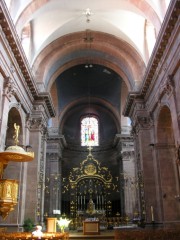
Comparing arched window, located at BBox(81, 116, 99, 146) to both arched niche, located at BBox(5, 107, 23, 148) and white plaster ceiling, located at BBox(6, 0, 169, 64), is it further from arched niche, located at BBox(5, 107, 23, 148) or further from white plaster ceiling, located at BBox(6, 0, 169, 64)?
arched niche, located at BBox(5, 107, 23, 148)

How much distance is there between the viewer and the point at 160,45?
40.3 ft

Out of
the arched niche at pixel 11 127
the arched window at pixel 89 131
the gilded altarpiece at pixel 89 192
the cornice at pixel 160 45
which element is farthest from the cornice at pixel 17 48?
the arched window at pixel 89 131

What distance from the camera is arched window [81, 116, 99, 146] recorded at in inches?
1119

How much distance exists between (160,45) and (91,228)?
986cm

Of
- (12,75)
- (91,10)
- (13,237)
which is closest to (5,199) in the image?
(13,237)

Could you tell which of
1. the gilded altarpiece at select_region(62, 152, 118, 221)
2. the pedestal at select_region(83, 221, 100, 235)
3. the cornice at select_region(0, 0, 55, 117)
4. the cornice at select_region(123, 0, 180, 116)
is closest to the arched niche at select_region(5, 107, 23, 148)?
the cornice at select_region(0, 0, 55, 117)

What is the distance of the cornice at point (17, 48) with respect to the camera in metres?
10.5

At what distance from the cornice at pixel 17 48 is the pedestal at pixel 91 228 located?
23.8 ft

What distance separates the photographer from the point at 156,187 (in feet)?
48.0

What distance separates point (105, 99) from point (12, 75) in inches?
622

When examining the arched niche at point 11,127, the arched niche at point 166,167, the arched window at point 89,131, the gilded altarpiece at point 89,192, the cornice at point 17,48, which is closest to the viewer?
the cornice at point 17,48

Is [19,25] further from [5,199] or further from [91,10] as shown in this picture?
[5,199]

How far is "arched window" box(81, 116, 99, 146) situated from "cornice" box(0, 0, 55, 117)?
463 inches

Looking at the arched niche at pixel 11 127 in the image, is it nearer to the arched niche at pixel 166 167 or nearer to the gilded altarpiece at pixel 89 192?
the arched niche at pixel 166 167
